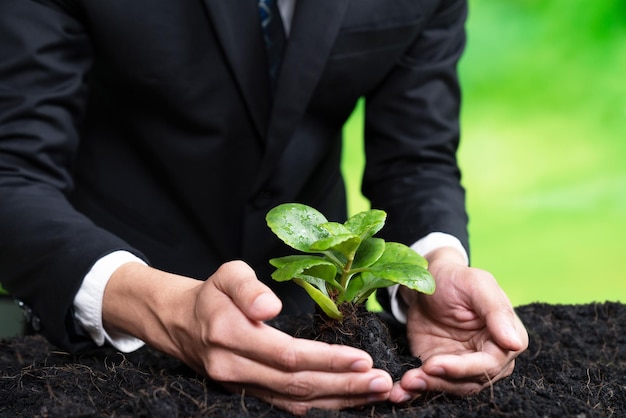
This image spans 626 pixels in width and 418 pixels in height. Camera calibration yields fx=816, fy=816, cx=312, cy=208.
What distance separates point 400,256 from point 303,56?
1.58ft

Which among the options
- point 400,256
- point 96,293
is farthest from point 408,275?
point 96,293

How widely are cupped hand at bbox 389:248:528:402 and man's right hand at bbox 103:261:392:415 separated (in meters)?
0.07

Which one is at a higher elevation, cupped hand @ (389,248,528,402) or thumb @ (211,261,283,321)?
cupped hand @ (389,248,528,402)

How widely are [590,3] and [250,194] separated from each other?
212 centimetres

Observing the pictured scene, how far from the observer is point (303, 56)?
1.30 meters

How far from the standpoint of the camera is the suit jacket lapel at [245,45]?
1.28 metres

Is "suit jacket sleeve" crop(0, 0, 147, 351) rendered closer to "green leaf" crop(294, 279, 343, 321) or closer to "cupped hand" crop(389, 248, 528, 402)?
"green leaf" crop(294, 279, 343, 321)

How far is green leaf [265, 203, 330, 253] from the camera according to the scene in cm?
91

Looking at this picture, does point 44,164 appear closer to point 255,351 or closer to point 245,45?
point 245,45

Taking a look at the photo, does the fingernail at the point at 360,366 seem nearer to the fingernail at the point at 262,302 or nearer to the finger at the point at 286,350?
the finger at the point at 286,350

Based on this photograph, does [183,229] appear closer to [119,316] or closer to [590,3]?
[119,316]

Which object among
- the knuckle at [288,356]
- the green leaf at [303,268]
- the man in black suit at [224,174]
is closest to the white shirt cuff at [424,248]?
the man in black suit at [224,174]

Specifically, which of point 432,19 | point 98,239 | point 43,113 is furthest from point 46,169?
point 432,19

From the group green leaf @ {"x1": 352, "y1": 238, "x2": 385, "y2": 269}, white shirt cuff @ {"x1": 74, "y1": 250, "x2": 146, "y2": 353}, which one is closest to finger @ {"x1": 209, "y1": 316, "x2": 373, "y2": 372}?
green leaf @ {"x1": 352, "y1": 238, "x2": 385, "y2": 269}
